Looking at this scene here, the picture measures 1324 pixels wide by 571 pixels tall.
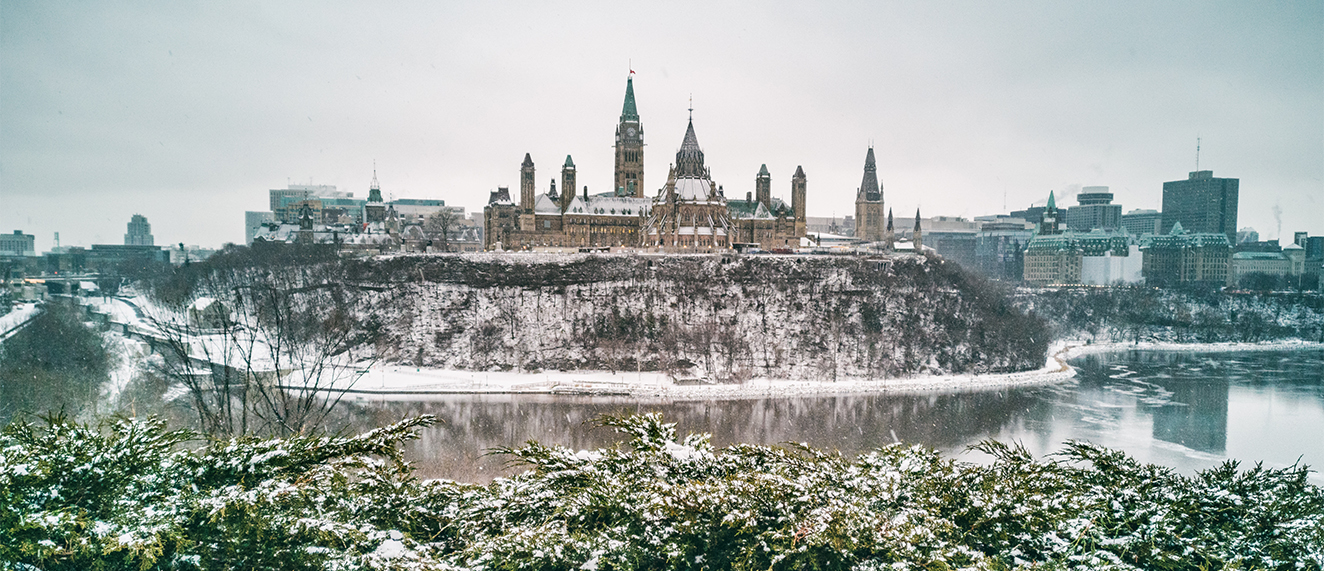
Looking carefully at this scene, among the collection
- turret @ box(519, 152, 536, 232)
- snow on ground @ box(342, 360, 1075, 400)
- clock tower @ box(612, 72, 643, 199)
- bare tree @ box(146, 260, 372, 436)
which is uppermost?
clock tower @ box(612, 72, 643, 199)

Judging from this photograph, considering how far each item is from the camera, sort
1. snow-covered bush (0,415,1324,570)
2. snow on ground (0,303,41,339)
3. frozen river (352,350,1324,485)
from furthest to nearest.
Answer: snow on ground (0,303,41,339)
frozen river (352,350,1324,485)
snow-covered bush (0,415,1324,570)

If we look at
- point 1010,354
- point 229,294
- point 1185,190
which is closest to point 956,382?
point 1010,354

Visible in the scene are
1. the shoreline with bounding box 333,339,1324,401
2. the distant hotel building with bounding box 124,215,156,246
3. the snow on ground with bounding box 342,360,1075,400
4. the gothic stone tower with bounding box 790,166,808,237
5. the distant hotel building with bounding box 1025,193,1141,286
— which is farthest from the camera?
the distant hotel building with bounding box 124,215,156,246

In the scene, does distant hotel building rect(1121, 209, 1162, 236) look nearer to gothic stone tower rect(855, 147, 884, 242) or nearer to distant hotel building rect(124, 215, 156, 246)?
gothic stone tower rect(855, 147, 884, 242)

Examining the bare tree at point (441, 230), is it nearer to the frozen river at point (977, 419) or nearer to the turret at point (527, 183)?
the turret at point (527, 183)

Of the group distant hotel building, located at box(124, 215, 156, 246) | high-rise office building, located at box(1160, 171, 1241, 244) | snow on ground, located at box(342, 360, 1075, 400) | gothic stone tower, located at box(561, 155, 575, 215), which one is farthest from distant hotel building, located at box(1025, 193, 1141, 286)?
distant hotel building, located at box(124, 215, 156, 246)

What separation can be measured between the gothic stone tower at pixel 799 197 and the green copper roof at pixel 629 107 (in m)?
15.3

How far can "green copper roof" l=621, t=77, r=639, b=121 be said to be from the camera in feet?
213

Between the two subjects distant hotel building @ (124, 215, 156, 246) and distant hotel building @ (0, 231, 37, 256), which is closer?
distant hotel building @ (0, 231, 37, 256)

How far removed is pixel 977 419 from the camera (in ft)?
98.3

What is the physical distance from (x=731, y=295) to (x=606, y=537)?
40296 mm

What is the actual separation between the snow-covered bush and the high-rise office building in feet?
337

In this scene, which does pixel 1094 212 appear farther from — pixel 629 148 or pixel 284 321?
pixel 284 321

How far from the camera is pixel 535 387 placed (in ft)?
118
